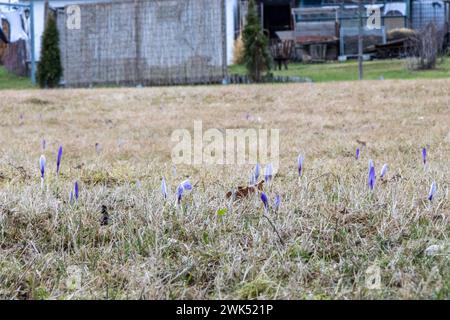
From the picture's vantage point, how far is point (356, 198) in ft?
8.83

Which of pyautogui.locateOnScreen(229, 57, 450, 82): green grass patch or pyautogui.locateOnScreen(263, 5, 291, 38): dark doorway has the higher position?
pyautogui.locateOnScreen(263, 5, 291, 38): dark doorway

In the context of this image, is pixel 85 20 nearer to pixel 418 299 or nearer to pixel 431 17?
pixel 431 17

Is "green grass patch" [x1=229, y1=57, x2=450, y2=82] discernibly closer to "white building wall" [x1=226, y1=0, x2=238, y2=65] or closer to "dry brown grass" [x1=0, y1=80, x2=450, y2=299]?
"white building wall" [x1=226, y1=0, x2=238, y2=65]

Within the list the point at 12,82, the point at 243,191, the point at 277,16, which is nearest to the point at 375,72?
the point at 12,82

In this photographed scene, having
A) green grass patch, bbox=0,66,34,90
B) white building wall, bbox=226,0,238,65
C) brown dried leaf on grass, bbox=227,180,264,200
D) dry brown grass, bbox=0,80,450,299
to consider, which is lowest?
dry brown grass, bbox=0,80,450,299

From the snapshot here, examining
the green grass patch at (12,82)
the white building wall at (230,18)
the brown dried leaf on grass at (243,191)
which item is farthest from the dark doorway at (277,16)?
the brown dried leaf on grass at (243,191)

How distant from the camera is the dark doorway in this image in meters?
28.5

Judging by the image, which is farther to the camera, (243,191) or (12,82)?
(12,82)

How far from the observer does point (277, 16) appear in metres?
28.8

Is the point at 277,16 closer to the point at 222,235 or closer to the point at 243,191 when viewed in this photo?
the point at 243,191

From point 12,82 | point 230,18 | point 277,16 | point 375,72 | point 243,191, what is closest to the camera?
point 243,191

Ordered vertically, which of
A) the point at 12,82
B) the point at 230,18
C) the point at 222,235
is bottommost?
the point at 222,235

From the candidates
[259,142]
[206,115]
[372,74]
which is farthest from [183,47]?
[259,142]

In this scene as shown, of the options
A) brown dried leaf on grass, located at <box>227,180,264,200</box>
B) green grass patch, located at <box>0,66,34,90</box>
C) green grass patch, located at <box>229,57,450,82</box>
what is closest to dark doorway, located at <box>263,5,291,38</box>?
green grass patch, located at <box>229,57,450,82</box>
